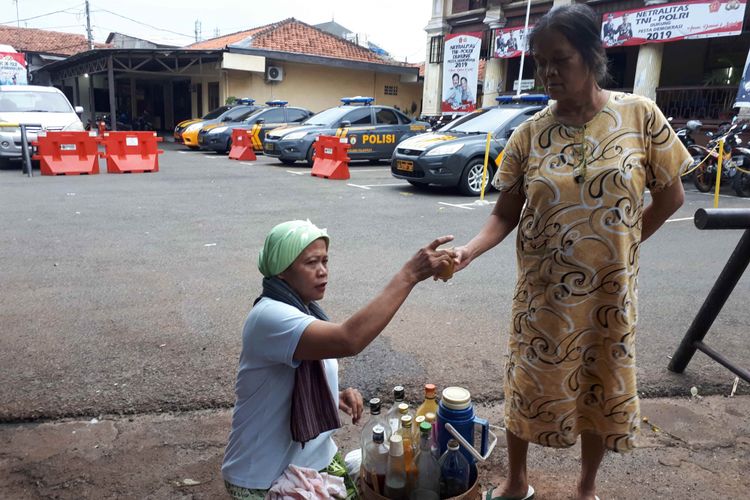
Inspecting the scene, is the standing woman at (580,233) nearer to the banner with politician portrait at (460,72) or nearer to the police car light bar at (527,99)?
the police car light bar at (527,99)

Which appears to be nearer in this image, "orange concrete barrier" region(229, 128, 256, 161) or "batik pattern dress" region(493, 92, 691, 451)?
"batik pattern dress" region(493, 92, 691, 451)

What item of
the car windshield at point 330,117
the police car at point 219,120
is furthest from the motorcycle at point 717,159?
the police car at point 219,120

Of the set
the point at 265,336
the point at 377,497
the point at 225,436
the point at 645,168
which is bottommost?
the point at 225,436

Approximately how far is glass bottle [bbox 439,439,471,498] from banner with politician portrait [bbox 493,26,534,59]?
1957 centimetres

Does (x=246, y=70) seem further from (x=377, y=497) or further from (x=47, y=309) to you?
(x=377, y=497)

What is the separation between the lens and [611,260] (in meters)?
2.00

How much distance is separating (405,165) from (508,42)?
12.0 meters

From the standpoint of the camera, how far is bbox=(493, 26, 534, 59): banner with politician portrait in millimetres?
20000

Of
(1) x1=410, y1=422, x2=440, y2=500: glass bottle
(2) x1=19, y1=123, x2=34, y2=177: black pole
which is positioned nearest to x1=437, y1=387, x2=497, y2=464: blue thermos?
(1) x1=410, y1=422, x2=440, y2=500: glass bottle

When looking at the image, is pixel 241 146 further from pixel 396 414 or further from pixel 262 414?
pixel 262 414

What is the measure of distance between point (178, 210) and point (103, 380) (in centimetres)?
549

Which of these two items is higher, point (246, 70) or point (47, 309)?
point (246, 70)

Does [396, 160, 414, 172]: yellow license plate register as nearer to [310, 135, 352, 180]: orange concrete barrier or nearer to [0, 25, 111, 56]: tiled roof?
[310, 135, 352, 180]: orange concrete barrier

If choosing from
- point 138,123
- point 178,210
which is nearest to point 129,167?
point 178,210
